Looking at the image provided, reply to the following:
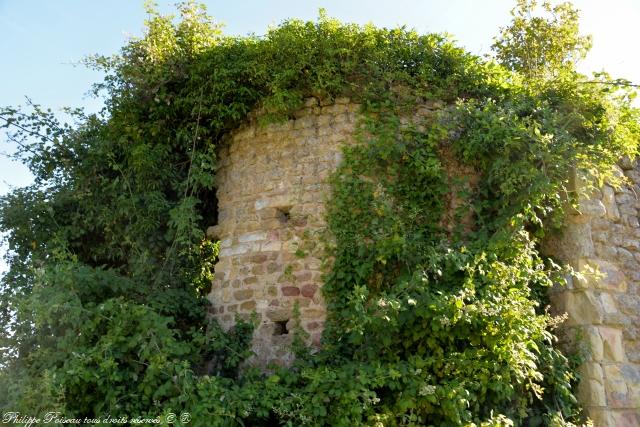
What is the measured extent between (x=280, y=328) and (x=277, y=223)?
3.09ft

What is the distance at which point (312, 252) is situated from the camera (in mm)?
5355

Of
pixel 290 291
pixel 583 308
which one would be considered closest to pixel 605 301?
pixel 583 308

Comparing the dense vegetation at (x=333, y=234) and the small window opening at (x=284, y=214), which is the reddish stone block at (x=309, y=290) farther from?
the small window opening at (x=284, y=214)

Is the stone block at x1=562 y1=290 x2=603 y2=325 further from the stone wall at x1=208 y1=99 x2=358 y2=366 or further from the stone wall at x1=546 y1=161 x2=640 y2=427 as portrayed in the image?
the stone wall at x1=208 y1=99 x2=358 y2=366

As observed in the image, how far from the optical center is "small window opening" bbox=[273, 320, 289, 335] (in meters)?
5.30

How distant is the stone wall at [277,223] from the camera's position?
17.4 feet

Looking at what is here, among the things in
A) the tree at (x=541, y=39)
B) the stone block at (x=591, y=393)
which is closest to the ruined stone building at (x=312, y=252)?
the stone block at (x=591, y=393)

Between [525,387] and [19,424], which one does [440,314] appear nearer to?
[525,387]

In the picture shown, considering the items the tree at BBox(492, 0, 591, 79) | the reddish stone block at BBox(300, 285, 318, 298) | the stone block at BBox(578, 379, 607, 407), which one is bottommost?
the stone block at BBox(578, 379, 607, 407)

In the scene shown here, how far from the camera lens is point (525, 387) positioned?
4730 millimetres

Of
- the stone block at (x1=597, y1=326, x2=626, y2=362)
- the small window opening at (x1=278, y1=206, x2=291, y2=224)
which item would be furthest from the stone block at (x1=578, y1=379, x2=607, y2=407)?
the small window opening at (x1=278, y1=206, x2=291, y2=224)

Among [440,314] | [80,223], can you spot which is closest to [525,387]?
[440,314]

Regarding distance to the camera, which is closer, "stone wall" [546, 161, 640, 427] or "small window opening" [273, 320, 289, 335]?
"stone wall" [546, 161, 640, 427]

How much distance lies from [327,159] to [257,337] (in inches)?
66.6
